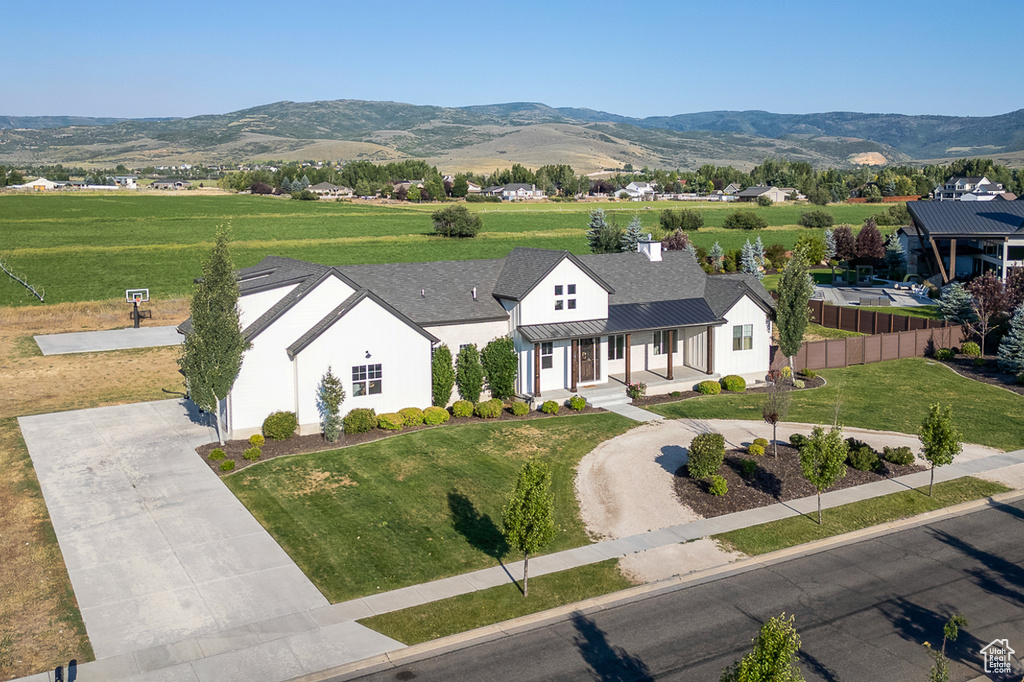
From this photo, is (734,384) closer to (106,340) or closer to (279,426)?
(279,426)

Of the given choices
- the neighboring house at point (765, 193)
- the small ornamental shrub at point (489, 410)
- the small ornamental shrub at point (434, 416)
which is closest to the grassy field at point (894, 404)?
the small ornamental shrub at point (489, 410)

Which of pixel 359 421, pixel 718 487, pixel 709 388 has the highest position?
pixel 359 421

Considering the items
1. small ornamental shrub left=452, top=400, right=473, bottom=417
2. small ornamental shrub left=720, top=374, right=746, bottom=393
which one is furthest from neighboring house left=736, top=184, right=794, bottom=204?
small ornamental shrub left=452, top=400, right=473, bottom=417

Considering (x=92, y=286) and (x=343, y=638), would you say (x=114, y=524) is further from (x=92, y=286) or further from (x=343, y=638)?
(x=92, y=286)

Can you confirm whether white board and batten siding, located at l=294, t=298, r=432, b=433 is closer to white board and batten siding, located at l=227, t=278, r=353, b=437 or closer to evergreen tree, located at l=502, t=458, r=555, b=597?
white board and batten siding, located at l=227, t=278, r=353, b=437

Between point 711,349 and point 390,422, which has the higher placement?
point 711,349

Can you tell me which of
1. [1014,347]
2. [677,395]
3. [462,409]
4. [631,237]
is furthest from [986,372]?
[631,237]
